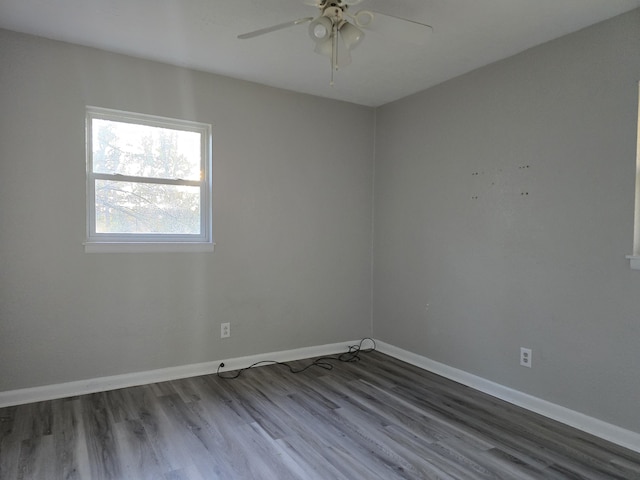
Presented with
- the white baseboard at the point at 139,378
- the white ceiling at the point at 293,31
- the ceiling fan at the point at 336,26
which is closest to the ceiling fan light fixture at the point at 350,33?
the ceiling fan at the point at 336,26

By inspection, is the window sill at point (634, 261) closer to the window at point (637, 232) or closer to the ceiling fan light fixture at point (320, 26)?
the window at point (637, 232)

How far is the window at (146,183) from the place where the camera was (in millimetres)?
2994

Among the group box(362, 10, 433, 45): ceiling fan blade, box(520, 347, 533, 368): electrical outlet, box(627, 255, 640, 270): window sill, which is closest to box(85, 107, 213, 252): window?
box(362, 10, 433, 45): ceiling fan blade

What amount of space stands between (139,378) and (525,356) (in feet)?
9.14

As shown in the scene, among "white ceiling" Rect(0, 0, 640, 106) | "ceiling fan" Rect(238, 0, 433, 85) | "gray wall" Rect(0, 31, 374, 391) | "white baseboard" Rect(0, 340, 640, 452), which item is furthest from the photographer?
"gray wall" Rect(0, 31, 374, 391)

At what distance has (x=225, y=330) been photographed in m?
3.46

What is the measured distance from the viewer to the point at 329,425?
8.30ft

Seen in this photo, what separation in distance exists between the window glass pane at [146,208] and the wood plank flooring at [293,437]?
1.20m

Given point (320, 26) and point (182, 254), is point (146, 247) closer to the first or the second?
point (182, 254)

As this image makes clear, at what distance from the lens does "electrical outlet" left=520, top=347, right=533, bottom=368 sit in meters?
2.80

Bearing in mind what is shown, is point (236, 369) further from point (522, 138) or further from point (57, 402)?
point (522, 138)

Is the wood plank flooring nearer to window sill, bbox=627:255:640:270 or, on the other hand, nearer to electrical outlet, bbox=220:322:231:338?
electrical outlet, bbox=220:322:231:338

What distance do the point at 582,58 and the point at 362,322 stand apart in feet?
9.32

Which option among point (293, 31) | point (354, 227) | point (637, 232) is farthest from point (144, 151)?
point (637, 232)
